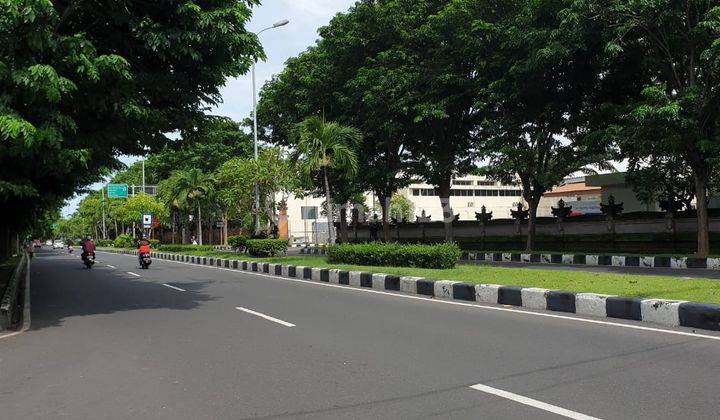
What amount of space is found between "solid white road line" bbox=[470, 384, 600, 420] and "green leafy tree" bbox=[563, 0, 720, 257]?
40.9ft

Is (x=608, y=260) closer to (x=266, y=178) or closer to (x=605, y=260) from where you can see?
(x=605, y=260)

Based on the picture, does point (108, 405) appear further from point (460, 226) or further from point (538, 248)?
point (460, 226)

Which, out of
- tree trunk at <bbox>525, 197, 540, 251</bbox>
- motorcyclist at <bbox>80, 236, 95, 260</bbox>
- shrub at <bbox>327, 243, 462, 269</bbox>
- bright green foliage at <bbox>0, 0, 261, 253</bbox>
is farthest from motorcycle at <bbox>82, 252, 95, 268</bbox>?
tree trunk at <bbox>525, 197, 540, 251</bbox>

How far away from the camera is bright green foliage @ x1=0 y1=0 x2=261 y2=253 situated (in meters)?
7.39

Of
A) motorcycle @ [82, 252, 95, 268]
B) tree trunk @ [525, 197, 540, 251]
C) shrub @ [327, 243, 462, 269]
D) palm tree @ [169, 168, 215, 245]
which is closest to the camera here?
shrub @ [327, 243, 462, 269]

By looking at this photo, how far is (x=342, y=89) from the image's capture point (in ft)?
84.8

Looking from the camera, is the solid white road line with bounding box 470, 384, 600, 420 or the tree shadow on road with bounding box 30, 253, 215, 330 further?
the tree shadow on road with bounding box 30, 253, 215, 330

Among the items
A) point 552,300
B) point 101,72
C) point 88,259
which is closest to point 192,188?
point 88,259

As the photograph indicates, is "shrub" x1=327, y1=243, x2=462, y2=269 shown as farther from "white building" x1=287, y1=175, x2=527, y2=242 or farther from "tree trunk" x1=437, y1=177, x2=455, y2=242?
"white building" x1=287, y1=175, x2=527, y2=242

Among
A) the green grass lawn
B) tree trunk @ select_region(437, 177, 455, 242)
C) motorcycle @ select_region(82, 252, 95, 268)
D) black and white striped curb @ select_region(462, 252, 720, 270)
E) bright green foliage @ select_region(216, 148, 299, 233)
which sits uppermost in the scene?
bright green foliage @ select_region(216, 148, 299, 233)

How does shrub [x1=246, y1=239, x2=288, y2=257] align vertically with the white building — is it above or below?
below

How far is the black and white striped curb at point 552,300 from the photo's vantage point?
7.64 metres

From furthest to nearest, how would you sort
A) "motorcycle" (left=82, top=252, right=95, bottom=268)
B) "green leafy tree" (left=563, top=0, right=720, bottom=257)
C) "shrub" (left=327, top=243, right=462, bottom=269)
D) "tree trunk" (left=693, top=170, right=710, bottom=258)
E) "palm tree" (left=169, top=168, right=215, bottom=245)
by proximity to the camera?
"palm tree" (left=169, top=168, right=215, bottom=245) < "motorcycle" (left=82, top=252, right=95, bottom=268) < "tree trunk" (left=693, top=170, right=710, bottom=258) < "green leafy tree" (left=563, top=0, right=720, bottom=257) < "shrub" (left=327, top=243, right=462, bottom=269)

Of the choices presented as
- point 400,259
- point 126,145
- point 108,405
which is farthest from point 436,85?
point 108,405
